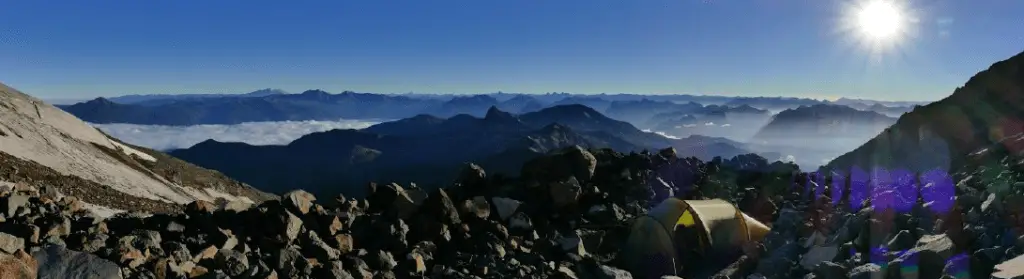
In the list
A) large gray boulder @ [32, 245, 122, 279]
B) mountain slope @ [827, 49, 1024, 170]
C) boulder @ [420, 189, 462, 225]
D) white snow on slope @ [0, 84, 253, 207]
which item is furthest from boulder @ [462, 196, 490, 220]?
white snow on slope @ [0, 84, 253, 207]

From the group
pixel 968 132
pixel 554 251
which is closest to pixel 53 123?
pixel 554 251

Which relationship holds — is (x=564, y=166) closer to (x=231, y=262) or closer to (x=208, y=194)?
(x=231, y=262)

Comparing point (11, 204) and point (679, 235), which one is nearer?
point (11, 204)

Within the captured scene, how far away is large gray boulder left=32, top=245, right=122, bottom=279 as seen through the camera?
9.81 metres

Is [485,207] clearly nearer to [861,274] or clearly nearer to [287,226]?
[287,226]

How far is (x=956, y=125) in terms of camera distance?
114 ft

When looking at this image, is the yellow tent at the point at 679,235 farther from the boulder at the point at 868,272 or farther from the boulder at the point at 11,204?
the boulder at the point at 11,204

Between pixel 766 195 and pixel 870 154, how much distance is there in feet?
72.6

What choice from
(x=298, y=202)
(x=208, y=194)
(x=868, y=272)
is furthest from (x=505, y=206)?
(x=208, y=194)

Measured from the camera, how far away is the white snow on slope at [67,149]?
123 feet

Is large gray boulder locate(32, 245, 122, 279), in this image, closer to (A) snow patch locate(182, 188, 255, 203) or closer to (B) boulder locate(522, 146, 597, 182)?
(B) boulder locate(522, 146, 597, 182)

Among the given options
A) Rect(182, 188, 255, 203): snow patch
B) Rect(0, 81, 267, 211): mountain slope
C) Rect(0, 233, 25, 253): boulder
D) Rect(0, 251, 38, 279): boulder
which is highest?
Rect(0, 233, 25, 253): boulder

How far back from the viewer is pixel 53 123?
2034 inches

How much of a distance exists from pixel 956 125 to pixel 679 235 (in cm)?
2764
